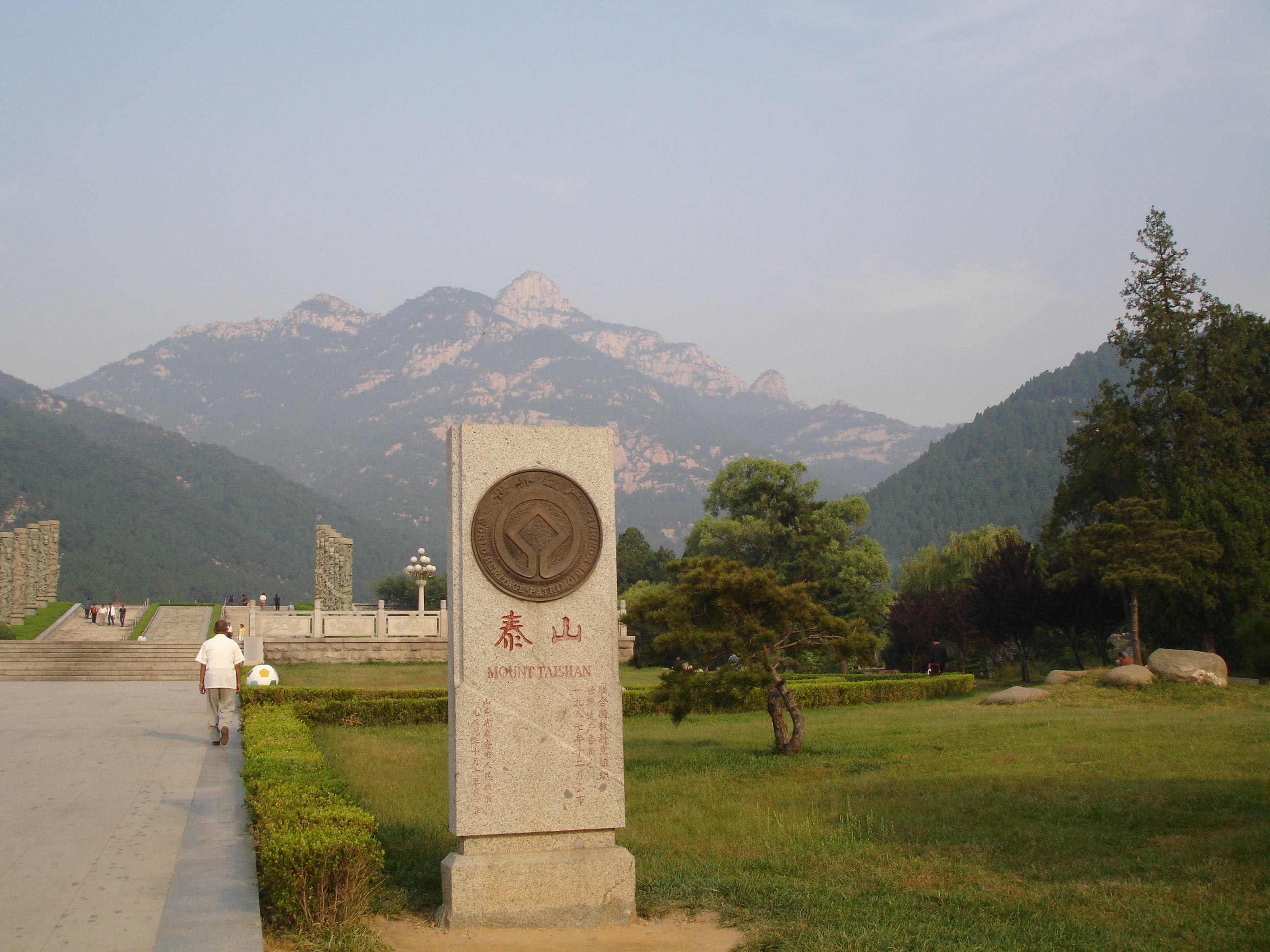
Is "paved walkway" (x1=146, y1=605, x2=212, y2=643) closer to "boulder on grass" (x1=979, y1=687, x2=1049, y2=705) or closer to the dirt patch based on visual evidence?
"boulder on grass" (x1=979, y1=687, x2=1049, y2=705)

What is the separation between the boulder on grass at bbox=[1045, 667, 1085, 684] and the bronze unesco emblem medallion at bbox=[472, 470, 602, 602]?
15.5 metres

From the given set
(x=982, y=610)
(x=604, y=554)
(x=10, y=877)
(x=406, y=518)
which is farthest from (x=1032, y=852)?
(x=406, y=518)

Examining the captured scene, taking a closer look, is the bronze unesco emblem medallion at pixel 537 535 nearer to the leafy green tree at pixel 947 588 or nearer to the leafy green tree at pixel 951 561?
the leafy green tree at pixel 947 588

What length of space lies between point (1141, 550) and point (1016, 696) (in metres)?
5.99

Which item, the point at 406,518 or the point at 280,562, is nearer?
the point at 280,562

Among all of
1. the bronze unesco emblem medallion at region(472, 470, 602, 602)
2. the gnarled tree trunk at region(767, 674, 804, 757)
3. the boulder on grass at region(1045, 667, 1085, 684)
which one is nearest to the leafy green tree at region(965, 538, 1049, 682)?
the boulder on grass at region(1045, 667, 1085, 684)

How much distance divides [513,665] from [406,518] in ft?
445

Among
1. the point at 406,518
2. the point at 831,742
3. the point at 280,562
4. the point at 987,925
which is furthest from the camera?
the point at 406,518

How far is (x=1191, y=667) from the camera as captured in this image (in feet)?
55.3

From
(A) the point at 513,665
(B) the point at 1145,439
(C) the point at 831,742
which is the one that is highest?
(B) the point at 1145,439

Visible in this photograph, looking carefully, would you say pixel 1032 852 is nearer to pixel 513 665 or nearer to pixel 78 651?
pixel 513 665

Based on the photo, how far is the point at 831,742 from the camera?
1231cm

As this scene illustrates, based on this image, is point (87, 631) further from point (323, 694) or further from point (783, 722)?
point (783, 722)

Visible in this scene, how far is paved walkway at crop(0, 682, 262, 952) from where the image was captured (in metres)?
4.30
